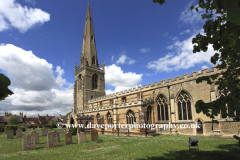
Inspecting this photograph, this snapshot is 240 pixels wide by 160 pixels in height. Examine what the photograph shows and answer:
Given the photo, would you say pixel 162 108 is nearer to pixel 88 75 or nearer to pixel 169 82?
pixel 169 82

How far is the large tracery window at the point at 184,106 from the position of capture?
58.4ft

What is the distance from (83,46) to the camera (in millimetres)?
40344

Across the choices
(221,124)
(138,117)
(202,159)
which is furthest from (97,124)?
(202,159)

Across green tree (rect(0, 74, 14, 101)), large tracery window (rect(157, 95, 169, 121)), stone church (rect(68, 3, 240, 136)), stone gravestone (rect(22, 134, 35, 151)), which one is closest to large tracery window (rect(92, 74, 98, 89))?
stone church (rect(68, 3, 240, 136))

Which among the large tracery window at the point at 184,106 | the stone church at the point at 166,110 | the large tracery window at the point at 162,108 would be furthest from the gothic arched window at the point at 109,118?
the large tracery window at the point at 184,106

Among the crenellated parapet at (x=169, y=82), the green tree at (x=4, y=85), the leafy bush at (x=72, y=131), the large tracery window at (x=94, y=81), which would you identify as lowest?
the leafy bush at (x=72, y=131)

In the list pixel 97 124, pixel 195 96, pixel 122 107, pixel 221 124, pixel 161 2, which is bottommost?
pixel 97 124

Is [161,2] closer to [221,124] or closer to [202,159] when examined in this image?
[202,159]

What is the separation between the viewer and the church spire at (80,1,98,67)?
38.3 m

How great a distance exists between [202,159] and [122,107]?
1464 cm

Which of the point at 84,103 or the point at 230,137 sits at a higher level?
the point at 84,103

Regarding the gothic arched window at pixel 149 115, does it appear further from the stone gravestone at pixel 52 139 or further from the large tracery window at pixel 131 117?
the stone gravestone at pixel 52 139

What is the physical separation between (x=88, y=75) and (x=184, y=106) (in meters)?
24.8

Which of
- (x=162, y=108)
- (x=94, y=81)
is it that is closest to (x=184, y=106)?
(x=162, y=108)
